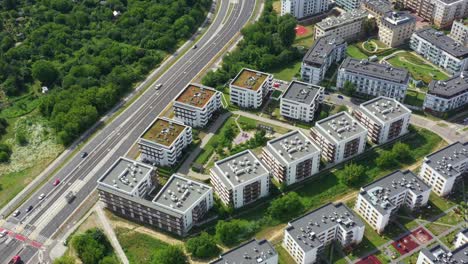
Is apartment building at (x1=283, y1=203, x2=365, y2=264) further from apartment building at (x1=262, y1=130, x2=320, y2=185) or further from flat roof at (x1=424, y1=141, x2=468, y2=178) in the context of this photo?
flat roof at (x1=424, y1=141, x2=468, y2=178)

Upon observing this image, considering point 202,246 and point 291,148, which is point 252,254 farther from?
point 291,148

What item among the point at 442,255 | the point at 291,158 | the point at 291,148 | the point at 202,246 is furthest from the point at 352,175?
the point at 202,246

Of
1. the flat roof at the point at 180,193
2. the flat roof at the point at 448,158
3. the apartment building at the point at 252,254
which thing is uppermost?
the flat roof at the point at 448,158

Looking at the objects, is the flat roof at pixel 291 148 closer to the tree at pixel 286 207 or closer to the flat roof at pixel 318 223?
the tree at pixel 286 207

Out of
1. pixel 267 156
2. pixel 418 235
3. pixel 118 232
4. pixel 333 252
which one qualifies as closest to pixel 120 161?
pixel 118 232

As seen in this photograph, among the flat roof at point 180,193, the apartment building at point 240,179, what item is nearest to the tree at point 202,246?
the flat roof at point 180,193

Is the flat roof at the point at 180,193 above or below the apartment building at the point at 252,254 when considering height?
above
